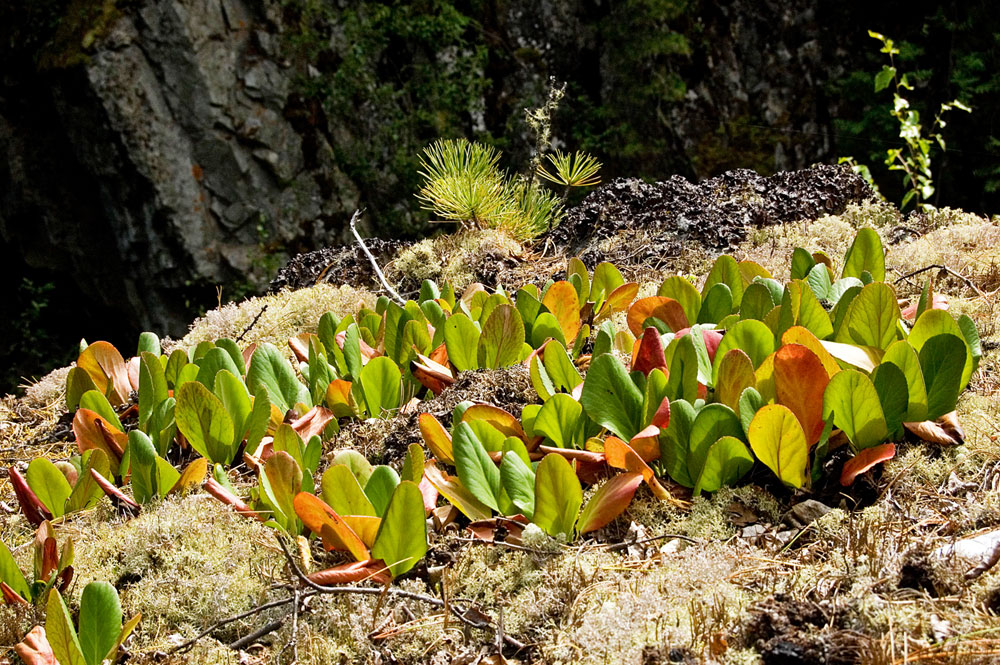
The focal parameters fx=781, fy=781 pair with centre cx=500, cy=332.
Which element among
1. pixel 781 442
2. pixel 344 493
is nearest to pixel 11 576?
pixel 344 493

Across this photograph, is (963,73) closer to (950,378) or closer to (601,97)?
(601,97)

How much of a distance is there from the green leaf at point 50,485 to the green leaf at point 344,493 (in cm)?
69

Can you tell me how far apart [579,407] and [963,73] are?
7342mm

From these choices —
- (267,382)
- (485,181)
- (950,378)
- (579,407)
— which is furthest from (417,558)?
(485,181)

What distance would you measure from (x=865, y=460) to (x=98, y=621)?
1326 millimetres

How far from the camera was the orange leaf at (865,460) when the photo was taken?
4.56 feet

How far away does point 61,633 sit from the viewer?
1.18 metres

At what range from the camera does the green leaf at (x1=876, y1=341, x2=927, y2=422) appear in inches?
57.8

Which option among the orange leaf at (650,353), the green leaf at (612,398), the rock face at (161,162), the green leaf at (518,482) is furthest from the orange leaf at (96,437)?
the rock face at (161,162)

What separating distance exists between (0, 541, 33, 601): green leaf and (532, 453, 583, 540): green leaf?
95cm

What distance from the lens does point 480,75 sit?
26.6ft

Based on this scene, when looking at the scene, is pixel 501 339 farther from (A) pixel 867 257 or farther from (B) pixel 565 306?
(A) pixel 867 257

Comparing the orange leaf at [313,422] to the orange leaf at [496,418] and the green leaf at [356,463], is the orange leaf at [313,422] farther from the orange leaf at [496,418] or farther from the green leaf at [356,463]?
the orange leaf at [496,418]

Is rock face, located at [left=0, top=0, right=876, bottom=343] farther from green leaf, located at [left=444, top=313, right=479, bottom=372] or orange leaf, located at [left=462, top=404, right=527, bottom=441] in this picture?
orange leaf, located at [left=462, top=404, right=527, bottom=441]
